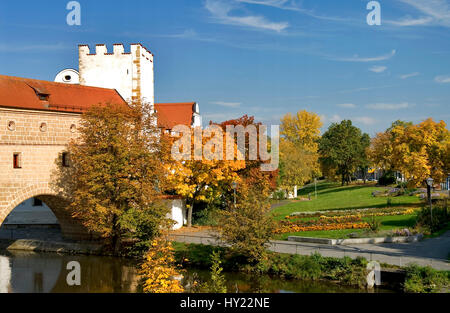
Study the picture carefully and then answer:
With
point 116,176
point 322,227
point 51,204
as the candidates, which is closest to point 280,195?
point 322,227

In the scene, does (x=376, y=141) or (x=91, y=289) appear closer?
(x=91, y=289)

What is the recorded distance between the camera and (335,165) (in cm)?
7306

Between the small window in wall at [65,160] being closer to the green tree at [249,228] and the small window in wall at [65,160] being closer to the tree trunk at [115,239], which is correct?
the tree trunk at [115,239]

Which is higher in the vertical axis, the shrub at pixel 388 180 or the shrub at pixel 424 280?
the shrub at pixel 388 180

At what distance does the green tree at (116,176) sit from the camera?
2822 cm

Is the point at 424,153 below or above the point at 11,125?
below

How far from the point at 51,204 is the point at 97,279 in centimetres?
962

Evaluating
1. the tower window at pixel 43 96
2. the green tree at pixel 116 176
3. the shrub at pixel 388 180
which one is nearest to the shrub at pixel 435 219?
the green tree at pixel 116 176

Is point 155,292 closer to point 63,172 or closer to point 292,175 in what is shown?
point 63,172

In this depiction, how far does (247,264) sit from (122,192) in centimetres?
890

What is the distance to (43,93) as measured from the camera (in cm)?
3055

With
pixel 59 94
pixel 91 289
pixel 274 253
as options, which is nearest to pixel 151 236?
pixel 91 289

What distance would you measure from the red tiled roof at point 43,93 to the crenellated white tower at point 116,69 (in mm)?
5454

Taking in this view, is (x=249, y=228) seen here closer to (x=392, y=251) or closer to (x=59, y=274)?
(x=392, y=251)
